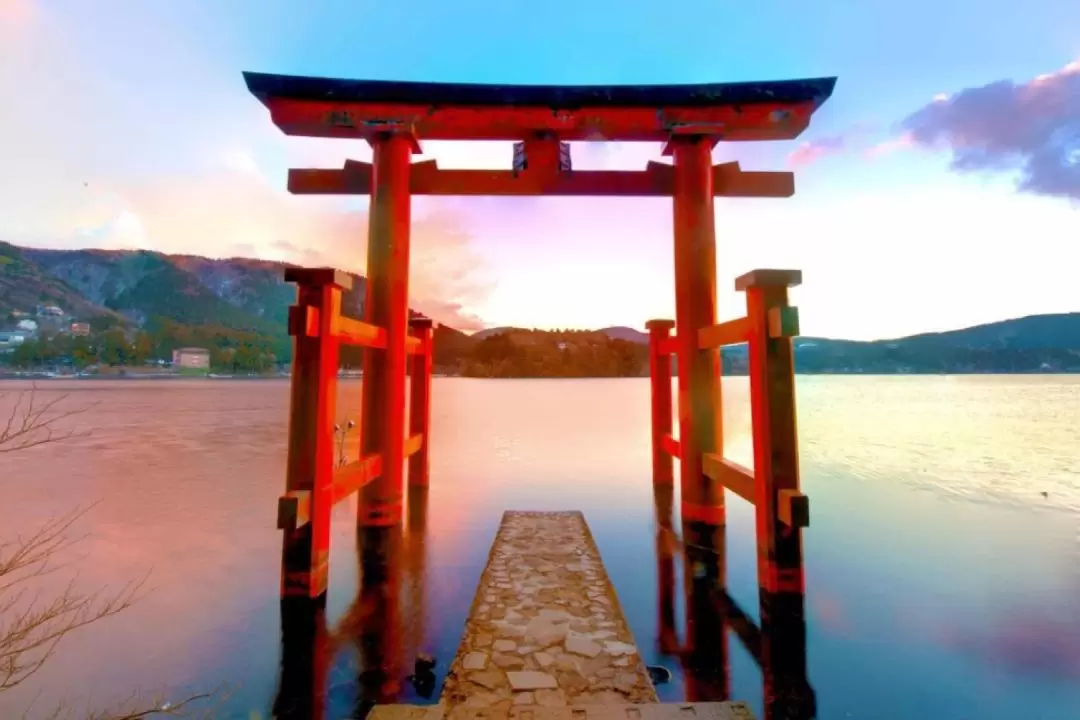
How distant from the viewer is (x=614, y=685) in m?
3.27

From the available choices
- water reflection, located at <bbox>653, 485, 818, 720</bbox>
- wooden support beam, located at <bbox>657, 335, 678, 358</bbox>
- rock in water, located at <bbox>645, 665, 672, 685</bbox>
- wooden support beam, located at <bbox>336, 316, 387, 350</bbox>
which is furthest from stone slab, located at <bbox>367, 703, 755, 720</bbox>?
wooden support beam, located at <bbox>657, 335, 678, 358</bbox>

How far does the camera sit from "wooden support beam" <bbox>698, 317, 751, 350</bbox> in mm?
5019

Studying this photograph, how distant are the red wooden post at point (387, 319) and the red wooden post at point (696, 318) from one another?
411 cm

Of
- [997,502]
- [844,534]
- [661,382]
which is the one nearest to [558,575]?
[661,382]

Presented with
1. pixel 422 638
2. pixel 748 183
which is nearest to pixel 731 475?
pixel 422 638

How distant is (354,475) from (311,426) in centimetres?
126

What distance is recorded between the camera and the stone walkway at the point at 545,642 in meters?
3.17

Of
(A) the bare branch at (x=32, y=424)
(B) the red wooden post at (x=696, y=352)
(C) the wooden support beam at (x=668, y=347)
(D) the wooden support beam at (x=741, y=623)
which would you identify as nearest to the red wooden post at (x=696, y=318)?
(B) the red wooden post at (x=696, y=352)

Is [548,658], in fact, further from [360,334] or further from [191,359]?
[191,359]

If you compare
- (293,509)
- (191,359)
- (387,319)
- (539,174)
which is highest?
(191,359)

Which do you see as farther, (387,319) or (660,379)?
(660,379)

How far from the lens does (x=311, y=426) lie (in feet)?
15.0

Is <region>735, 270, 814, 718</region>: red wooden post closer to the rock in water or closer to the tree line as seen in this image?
the rock in water

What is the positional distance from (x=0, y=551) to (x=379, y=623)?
6.52m
